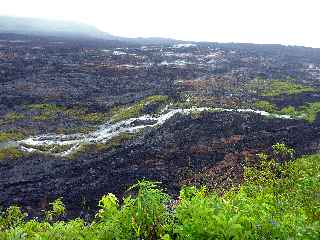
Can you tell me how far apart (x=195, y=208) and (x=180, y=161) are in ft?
104

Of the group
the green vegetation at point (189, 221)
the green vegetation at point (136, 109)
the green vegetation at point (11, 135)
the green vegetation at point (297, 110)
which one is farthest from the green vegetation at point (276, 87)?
the green vegetation at point (189, 221)

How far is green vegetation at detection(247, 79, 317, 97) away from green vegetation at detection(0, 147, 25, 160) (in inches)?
1600

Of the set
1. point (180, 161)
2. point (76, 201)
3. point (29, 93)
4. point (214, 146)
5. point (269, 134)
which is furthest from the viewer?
point (29, 93)

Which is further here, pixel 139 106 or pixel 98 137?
pixel 139 106

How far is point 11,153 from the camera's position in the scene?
147ft

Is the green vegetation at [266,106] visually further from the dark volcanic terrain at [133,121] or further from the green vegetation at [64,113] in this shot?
the green vegetation at [64,113]

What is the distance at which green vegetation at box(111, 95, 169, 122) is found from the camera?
59.7 m

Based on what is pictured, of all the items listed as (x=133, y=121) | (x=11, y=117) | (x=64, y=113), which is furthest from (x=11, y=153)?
(x=64, y=113)

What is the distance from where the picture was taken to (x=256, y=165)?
39406mm

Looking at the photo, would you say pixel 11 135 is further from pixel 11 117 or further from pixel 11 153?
pixel 11 117

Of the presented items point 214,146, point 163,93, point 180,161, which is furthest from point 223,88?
point 180,161

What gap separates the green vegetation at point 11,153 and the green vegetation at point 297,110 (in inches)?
1244

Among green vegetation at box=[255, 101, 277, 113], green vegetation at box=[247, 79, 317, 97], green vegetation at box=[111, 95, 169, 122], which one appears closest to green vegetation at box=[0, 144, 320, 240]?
green vegetation at box=[111, 95, 169, 122]

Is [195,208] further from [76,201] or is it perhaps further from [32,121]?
[32,121]
